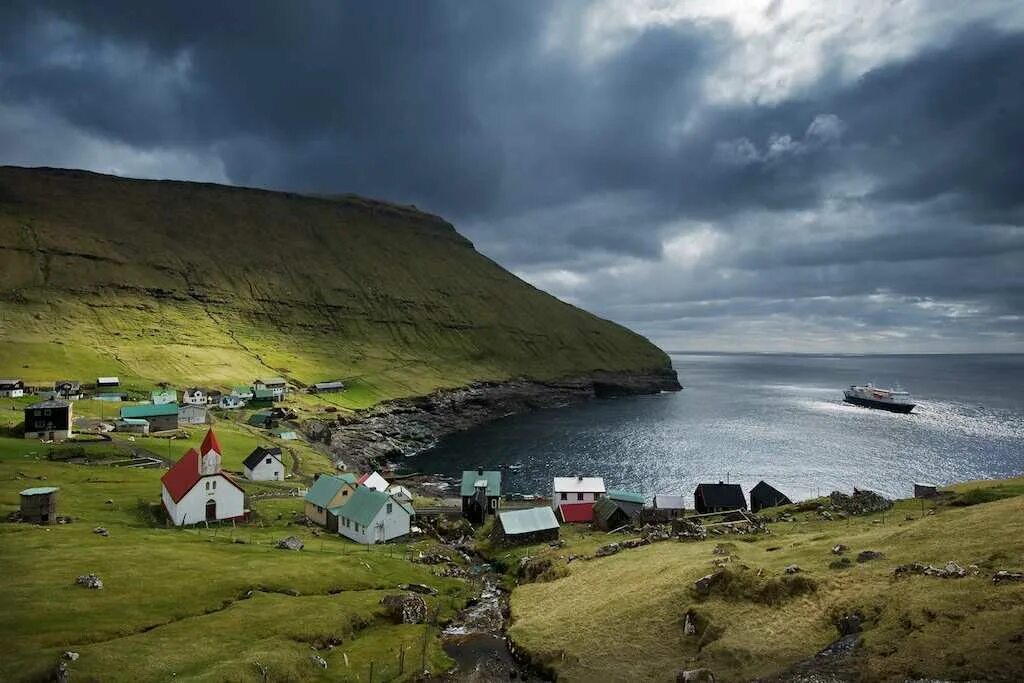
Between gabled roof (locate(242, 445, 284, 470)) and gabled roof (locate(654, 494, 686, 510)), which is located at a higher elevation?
gabled roof (locate(242, 445, 284, 470))

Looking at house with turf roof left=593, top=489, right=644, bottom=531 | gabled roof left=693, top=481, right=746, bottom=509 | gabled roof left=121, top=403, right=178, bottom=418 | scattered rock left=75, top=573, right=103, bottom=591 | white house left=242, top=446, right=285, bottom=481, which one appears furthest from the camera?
gabled roof left=121, top=403, right=178, bottom=418

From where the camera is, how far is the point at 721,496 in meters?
97.1

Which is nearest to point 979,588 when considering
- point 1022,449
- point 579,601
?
point 579,601

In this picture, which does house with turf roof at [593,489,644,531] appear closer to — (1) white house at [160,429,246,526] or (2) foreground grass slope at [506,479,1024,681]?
(2) foreground grass slope at [506,479,1024,681]

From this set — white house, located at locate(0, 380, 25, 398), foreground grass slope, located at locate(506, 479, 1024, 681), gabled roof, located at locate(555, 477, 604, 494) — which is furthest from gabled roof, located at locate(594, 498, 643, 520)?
white house, located at locate(0, 380, 25, 398)

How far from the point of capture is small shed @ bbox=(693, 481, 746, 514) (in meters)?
95.6

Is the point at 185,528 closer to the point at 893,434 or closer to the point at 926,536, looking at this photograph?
the point at 926,536

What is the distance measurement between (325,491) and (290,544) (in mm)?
15851

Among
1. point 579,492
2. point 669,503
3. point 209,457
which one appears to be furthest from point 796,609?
point 209,457

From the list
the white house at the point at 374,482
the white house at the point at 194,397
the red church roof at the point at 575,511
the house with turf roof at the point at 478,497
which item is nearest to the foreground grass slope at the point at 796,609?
the red church roof at the point at 575,511

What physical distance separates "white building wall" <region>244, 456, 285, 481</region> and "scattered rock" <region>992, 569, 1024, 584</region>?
4001 inches

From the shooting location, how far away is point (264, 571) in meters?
56.4

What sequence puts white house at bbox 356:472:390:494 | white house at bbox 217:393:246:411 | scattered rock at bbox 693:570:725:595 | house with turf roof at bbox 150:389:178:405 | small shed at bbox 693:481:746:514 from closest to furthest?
scattered rock at bbox 693:570:725:595, small shed at bbox 693:481:746:514, white house at bbox 356:472:390:494, house with turf roof at bbox 150:389:178:405, white house at bbox 217:393:246:411

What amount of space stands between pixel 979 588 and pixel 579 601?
29190 millimetres
